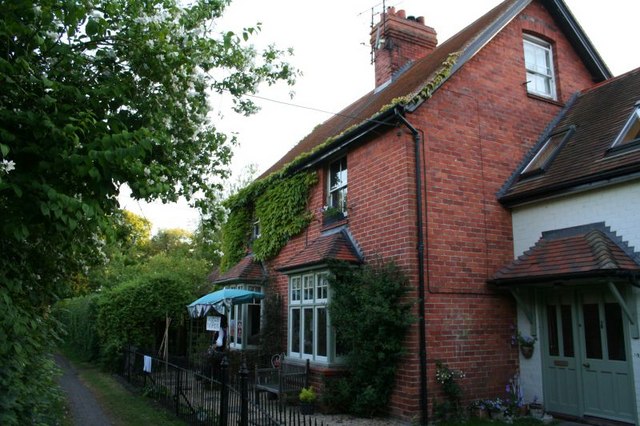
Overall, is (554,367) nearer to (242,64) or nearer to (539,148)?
(539,148)

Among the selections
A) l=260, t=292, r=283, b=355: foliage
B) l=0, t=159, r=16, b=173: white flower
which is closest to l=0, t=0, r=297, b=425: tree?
l=0, t=159, r=16, b=173: white flower

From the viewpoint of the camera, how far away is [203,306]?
13641mm

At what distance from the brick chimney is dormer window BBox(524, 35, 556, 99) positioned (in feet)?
14.0

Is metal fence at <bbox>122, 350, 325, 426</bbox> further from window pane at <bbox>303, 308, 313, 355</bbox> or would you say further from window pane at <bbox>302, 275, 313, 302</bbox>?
window pane at <bbox>302, 275, 313, 302</bbox>

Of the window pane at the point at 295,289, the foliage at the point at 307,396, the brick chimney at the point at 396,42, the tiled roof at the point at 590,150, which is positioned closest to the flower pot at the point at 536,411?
the tiled roof at the point at 590,150

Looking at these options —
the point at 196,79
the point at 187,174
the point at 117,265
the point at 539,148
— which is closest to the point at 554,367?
the point at 539,148

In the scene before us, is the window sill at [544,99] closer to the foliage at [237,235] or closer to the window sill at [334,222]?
the window sill at [334,222]

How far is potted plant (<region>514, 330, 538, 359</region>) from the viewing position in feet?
32.8

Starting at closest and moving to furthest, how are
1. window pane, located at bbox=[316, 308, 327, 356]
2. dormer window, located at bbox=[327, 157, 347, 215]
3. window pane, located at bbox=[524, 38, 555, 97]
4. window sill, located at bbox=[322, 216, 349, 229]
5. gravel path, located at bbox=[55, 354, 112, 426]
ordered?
gravel path, located at bbox=[55, 354, 112, 426], window pane, located at bbox=[316, 308, 327, 356], window sill, located at bbox=[322, 216, 349, 229], dormer window, located at bbox=[327, 157, 347, 215], window pane, located at bbox=[524, 38, 555, 97]

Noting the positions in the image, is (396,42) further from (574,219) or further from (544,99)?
(574,219)

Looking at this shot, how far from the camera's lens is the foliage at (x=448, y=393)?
9.00m

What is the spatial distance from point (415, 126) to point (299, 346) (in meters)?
5.55

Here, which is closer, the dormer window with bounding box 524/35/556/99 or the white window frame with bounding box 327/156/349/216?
the white window frame with bounding box 327/156/349/216

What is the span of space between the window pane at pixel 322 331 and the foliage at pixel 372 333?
92cm
